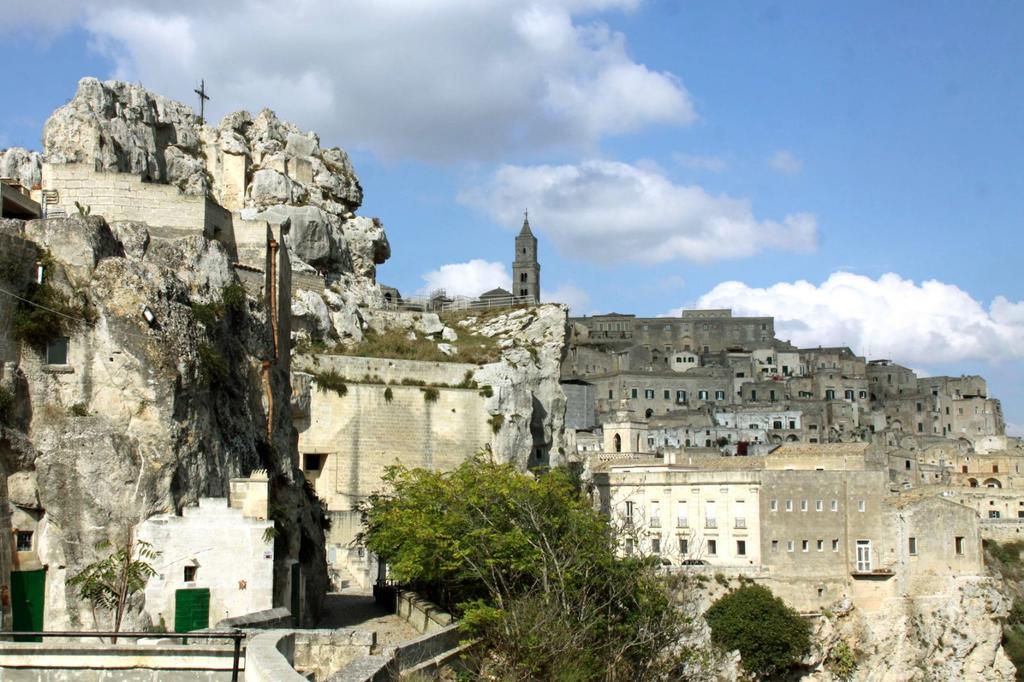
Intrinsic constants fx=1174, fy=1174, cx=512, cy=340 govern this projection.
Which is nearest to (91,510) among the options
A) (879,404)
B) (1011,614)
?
(1011,614)

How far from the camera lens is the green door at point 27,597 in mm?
20750

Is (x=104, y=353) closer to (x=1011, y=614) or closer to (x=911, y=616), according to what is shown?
(x=911, y=616)

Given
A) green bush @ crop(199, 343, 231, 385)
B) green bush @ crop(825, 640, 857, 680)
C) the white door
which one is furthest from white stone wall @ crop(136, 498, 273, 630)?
the white door

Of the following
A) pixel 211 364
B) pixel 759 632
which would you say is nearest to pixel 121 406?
pixel 211 364

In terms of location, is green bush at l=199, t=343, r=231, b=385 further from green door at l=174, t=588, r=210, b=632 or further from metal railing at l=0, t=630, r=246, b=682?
metal railing at l=0, t=630, r=246, b=682

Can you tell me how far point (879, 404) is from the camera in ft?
360

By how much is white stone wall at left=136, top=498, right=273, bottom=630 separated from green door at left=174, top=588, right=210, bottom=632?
9 cm

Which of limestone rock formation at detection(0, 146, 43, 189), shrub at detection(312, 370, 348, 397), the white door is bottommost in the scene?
the white door

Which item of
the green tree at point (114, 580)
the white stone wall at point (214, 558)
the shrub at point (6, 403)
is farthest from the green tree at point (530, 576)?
the shrub at point (6, 403)

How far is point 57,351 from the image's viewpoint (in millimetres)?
22453

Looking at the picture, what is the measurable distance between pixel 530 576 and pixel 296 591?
552 centimetres

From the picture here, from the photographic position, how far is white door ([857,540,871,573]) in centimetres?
5681

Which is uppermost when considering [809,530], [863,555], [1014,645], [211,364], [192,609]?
[211,364]

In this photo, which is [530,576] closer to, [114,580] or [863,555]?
[114,580]
